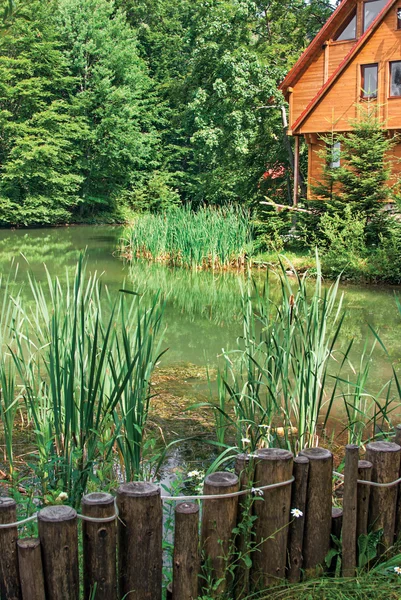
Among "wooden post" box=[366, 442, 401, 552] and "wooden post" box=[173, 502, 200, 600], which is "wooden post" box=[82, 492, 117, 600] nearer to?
"wooden post" box=[173, 502, 200, 600]

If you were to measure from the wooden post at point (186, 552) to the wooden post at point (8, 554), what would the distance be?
0.47 m

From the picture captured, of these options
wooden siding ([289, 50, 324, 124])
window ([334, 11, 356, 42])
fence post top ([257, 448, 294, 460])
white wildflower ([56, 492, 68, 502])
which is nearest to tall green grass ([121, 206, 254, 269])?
wooden siding ([289, 50, 324, 124])

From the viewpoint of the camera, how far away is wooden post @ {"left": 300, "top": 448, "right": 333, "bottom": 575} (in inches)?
97.9

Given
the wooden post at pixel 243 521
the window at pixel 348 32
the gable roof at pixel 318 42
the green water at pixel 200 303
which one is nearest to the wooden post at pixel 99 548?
the wooden post at pixel 243 521

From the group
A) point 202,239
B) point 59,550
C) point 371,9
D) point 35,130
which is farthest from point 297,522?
point 35,130

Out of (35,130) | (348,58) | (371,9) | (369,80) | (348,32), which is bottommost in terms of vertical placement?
(35,130)

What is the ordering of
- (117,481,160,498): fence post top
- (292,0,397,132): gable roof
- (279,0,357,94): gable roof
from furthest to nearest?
(279,0,357,94): gable roof, (292,0,397,132): gable roof, (117,481,160,498): fence post top

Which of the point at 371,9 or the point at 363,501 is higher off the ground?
the point at 371,9

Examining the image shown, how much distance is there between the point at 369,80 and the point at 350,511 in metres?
18.8

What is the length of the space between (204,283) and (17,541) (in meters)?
11.6

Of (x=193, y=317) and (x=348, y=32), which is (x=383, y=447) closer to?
(x=193, y=317)

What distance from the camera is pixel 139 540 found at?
2.20 metres

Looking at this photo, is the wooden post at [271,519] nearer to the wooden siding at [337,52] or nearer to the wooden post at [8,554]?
the wooden post at [8,554]

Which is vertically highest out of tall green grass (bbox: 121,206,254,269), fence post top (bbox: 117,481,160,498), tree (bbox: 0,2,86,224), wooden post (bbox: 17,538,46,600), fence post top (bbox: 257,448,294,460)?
tree (bbox: 0,2,86,224)
